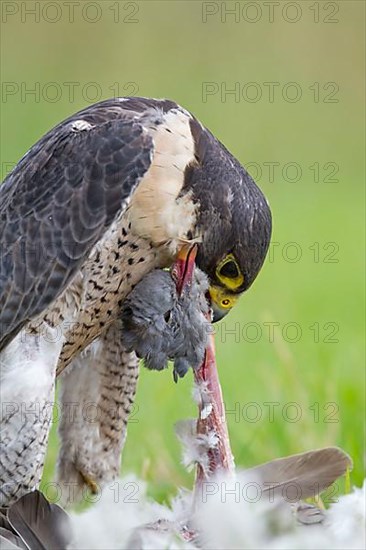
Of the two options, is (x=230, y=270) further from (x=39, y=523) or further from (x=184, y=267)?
(x=39, y=523)

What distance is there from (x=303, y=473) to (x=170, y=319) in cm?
67

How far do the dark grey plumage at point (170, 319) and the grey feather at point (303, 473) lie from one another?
17.1 inches

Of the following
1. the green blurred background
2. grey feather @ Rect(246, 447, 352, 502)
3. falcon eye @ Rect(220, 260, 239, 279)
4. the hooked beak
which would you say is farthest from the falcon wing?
the green blurred background

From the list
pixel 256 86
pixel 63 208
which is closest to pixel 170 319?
pixel 63 208

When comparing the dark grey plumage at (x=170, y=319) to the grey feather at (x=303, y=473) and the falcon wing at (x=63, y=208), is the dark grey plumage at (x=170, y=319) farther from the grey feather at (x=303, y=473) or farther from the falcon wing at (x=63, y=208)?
the grey feather at (x=303, y=473)

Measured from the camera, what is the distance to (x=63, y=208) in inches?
170

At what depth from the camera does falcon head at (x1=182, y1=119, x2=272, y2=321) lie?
446 centimetres

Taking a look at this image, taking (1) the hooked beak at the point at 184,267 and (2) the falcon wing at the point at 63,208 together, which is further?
(1) the hooked beak at the point at 184,267

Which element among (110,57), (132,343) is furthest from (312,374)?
(110,57)

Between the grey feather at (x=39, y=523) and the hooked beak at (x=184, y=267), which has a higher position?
the hooked beak at (x=184, y=267)

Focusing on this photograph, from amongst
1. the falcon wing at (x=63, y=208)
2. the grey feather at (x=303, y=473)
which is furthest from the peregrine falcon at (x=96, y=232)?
the grey feather at (x=303, y=473)

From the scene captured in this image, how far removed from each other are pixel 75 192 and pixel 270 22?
11.6 m

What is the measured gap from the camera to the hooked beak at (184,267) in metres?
4.50

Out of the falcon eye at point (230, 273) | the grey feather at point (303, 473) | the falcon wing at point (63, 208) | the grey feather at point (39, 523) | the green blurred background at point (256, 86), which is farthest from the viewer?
the green blurred background at point (256, 86)
